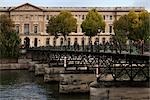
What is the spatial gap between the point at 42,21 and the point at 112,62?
383 ft

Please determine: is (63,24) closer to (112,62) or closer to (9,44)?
(9,44)

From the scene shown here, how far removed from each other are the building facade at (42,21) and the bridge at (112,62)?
74.1 meters

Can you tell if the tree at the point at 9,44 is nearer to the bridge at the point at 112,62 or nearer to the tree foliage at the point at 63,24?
the bridge at the point at 112,62

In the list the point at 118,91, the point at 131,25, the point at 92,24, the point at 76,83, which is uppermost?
the point at 92,24

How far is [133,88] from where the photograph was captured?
34156 mm

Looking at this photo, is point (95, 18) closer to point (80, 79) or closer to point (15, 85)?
point (15, 85)

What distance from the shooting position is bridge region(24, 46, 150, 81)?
3566 centimetres

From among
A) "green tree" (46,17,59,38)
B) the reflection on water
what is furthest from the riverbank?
"green tree" (46,17,59,38)

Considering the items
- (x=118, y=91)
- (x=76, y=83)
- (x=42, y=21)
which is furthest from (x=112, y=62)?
(x=42, y=21)

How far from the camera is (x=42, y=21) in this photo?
519ft

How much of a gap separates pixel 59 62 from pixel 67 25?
60405mm

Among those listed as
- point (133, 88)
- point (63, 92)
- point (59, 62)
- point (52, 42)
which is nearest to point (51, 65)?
point (59, 62)

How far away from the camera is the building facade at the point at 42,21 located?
155875 mm

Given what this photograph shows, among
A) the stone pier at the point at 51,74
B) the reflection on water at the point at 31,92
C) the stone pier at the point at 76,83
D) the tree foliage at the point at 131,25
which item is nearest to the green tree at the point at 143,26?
the tree foliage at the point at 131,25
